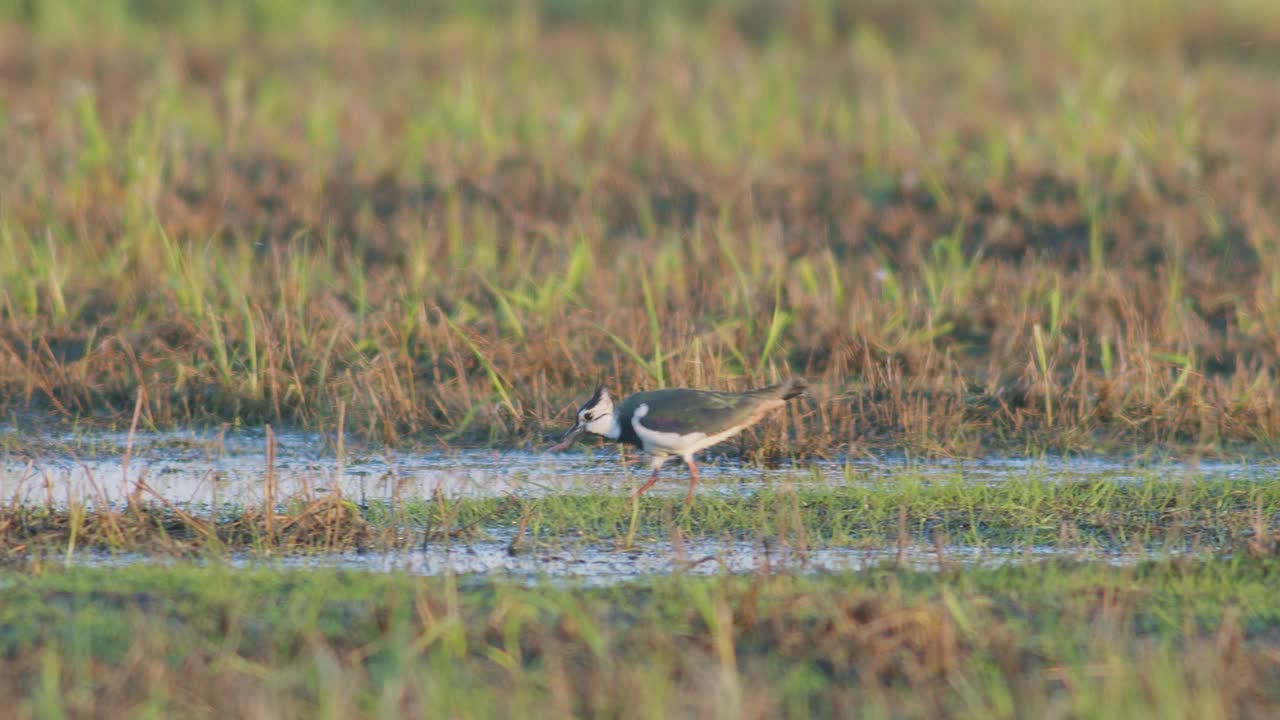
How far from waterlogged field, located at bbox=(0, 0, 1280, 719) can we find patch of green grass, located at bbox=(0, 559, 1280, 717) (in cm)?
2

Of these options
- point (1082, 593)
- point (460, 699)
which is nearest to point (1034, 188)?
point (1082, 593)

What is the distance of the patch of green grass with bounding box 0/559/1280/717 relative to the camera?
12.6 ft

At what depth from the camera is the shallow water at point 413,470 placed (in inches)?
247

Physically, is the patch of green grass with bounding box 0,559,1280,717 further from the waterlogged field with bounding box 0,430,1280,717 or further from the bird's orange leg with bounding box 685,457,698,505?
the bird's orange leg with bounding box 685,457,698,505

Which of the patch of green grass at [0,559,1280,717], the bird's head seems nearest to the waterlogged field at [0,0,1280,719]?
the patch of green grass at [0,559,1280,717]

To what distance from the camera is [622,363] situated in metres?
7.76

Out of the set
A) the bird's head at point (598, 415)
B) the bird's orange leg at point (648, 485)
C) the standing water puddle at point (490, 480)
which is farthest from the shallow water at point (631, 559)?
the bird's head at point (598, 415)

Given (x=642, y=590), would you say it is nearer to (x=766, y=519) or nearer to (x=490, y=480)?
(x=766, y=519)

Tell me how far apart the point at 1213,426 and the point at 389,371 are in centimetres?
323

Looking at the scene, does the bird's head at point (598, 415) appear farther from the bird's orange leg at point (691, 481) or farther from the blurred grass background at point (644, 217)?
the blurred grass background at point (644, 217)

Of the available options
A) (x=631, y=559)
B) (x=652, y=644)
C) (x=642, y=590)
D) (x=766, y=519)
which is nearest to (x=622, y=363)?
(x=766, y=519)

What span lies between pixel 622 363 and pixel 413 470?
1388 millimetres

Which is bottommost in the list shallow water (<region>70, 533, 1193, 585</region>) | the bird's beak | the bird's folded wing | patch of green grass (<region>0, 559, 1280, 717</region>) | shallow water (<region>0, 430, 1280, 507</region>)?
shallow water (<region>0, 430, 1280, 507</region>)

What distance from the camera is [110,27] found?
47.4 feet
